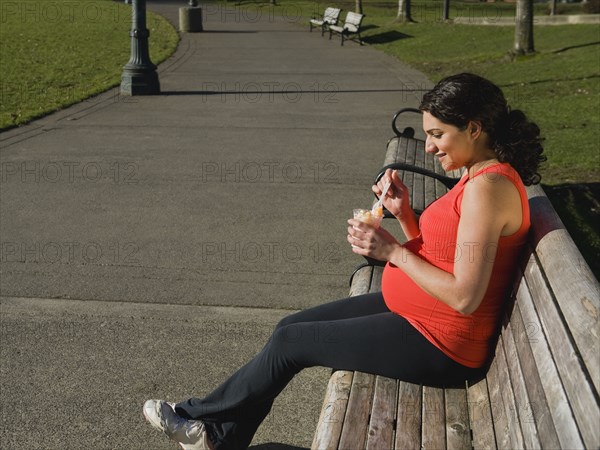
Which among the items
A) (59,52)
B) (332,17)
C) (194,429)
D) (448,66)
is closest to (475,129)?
(194,429)

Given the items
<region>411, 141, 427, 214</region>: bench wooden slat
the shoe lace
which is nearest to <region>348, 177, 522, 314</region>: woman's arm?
the shoe lace

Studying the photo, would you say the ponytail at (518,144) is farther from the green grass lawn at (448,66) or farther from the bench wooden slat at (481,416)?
the green grass lawn at (448,66)

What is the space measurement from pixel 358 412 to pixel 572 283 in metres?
0.90

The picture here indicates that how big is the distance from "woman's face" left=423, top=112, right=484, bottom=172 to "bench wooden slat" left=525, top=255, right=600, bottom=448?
51 cm

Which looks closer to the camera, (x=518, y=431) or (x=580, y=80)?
(x=518, y=431)

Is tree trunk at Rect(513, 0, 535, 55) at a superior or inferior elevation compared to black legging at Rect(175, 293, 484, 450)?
inferior

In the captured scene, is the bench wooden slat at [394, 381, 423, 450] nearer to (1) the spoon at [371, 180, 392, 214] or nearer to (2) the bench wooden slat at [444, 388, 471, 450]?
(2) the bench wooden slat at [444, 388, 471, 450]

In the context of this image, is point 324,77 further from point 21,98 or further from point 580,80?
point 21,98

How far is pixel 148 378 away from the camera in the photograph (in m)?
4.60

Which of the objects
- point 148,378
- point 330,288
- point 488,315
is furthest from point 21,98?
point 488,315

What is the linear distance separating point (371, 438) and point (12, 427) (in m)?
1.79

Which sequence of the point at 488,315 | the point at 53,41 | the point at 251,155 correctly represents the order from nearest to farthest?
the point at 488,315 → the point at 251,155 → the point at 53,41

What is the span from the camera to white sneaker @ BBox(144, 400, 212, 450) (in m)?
3.67

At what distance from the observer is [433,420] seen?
125 inches
